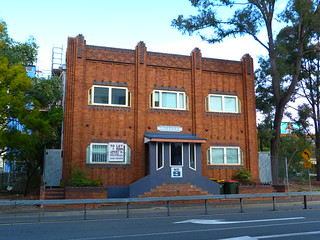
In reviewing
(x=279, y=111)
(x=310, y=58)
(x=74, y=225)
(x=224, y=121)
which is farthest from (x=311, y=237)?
(x=310, y=58)

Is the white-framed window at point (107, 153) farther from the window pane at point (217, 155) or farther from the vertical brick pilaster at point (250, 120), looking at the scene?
the vertical brick pilaster at point (250, 120)

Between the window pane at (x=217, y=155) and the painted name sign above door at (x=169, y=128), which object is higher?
the painted name sign above door at (x=169, y=128)

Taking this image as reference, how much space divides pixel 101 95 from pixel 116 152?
12.4ft

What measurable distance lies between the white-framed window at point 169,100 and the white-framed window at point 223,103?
1881 millimetres

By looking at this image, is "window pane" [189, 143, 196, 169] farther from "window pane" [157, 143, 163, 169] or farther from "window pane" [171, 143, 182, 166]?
"window pane" [157, 143, 163, 169]

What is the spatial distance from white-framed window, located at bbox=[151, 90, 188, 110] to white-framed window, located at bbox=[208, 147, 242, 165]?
3649 mm

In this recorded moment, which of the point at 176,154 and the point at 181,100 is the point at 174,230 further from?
the point at 181,100

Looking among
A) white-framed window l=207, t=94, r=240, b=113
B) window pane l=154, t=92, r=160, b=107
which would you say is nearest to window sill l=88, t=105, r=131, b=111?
window pane l=154, t=92, r=160, b=107

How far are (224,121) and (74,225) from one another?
49.9ft

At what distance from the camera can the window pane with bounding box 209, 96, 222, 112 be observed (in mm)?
24203

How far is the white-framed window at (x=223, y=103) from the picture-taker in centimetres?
2418

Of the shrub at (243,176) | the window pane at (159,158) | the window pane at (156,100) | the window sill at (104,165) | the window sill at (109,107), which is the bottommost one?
the shrub at (243,176)

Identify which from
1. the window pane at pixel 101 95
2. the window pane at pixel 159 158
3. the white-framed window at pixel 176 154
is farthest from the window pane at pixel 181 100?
the window pane at pixel 101 95

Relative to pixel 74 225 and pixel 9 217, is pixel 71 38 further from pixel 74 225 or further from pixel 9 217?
pixel 74 225
